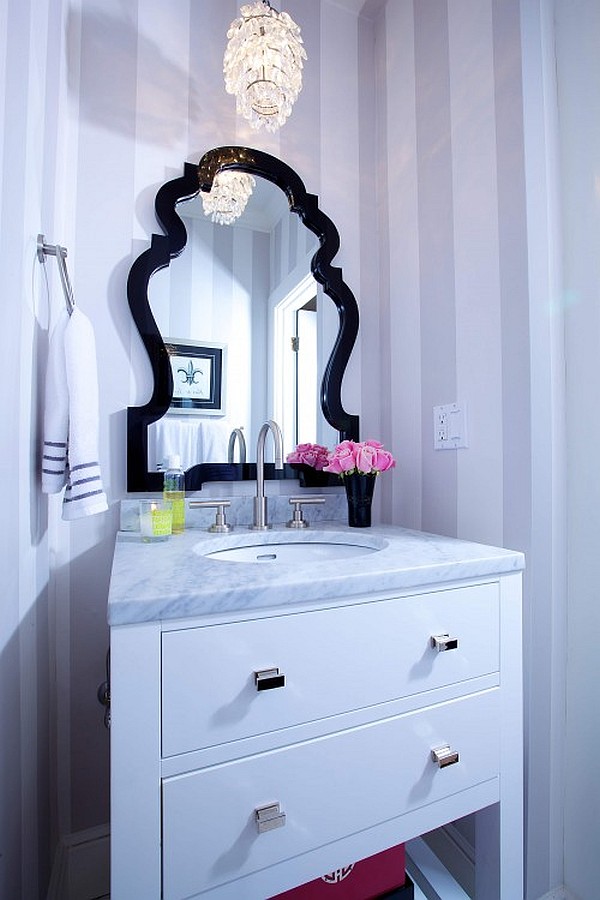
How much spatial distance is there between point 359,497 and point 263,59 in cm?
119

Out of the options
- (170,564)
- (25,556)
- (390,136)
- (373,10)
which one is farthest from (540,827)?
(373,10)

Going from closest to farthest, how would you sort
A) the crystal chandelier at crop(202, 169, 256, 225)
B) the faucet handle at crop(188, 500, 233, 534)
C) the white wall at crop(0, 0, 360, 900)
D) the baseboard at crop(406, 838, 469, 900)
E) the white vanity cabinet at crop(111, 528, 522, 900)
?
the white vanity cabinet at crop(111, 528, 522, 900) → the white wall at crop(0, 0, 360, 900) → the baseboard at crop(406, 838, 469, 900) → the faucet handle at crop(188, 500, 233, 534) → the crystal chandelier at crop(202, 169, 256, 225)

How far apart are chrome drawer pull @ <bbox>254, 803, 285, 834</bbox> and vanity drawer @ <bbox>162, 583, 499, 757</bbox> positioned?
109mm

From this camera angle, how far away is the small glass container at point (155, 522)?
1003 millimetres

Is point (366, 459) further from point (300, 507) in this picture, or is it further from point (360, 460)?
point (300, 507)

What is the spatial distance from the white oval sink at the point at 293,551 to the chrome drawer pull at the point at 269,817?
19.3 inches

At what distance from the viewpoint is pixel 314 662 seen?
669 mm

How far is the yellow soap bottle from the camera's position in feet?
3.72

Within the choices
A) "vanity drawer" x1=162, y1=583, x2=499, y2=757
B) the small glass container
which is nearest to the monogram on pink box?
"vanity drawer" x1=162, y1=583, x2=499, y2=757

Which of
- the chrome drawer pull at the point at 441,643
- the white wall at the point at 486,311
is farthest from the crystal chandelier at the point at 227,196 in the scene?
the chrome drawer pull at the point at 441,643

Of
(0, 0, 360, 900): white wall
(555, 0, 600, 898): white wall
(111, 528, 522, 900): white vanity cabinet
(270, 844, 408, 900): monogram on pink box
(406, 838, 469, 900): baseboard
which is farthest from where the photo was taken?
(406, 838, 469, 900): baseboard

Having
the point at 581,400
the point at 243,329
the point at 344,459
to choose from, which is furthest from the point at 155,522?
the point at 581,400

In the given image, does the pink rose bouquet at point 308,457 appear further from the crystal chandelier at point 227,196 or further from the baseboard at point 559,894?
the baseboard at point 559,894

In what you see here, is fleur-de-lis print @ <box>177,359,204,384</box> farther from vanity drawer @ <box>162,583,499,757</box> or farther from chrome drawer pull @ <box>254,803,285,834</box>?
chrome drawer pull @ <box>254,803,285,834</box>
